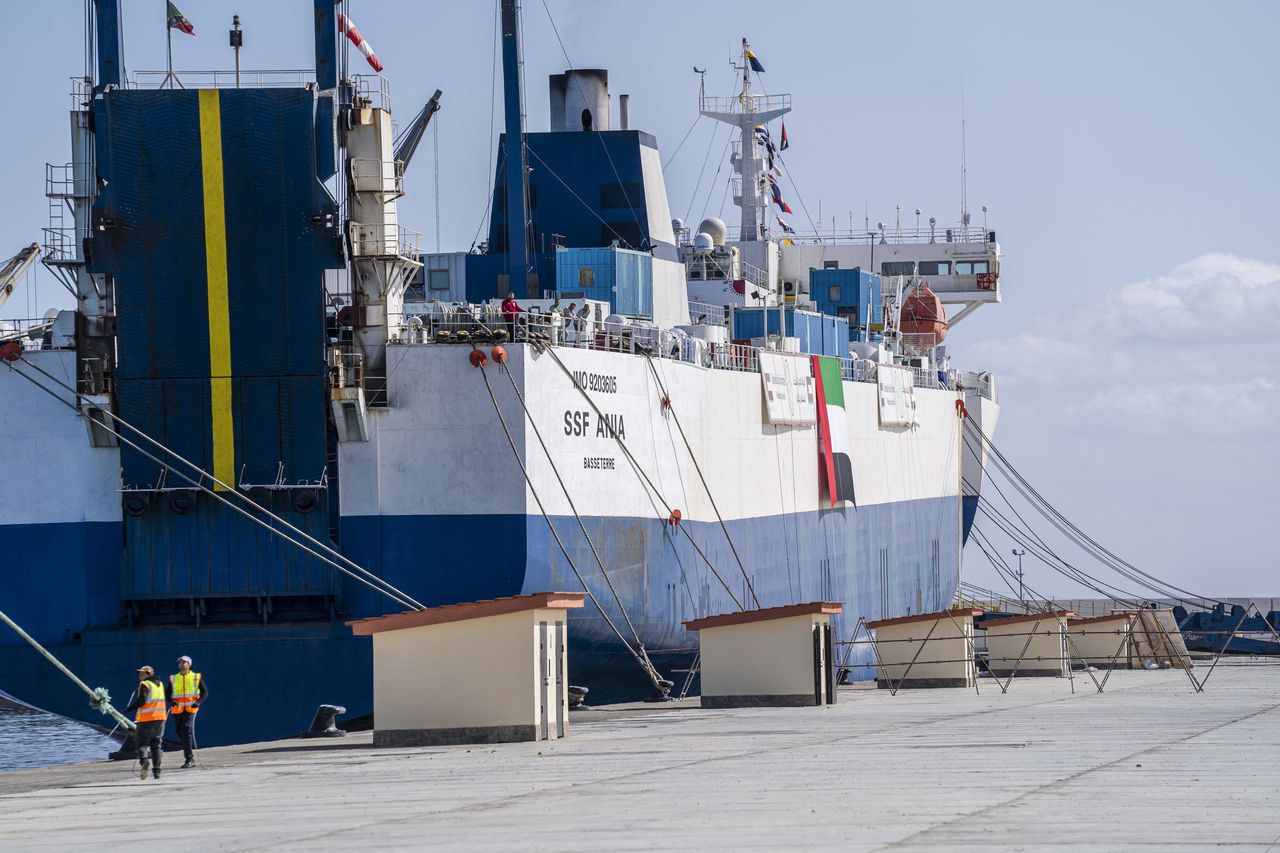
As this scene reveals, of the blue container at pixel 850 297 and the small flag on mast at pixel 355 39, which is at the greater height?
the small flag on mast at pixel 355 39

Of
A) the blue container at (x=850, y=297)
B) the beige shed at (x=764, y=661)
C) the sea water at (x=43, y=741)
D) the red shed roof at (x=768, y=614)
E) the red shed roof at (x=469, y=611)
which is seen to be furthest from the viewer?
the blue container at (x=850, y=297)

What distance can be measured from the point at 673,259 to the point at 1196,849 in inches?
1353

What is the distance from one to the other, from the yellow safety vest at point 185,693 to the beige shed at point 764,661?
9.53 metres

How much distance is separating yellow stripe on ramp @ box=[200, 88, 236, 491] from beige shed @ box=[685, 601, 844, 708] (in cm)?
805

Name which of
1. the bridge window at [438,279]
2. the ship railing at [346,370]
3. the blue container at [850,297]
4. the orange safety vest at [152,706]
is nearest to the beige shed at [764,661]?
the ship railing at [346,370]

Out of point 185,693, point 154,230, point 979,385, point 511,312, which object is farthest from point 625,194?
point 185,693

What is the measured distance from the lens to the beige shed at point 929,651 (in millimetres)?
33719

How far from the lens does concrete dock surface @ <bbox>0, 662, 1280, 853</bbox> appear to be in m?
12.2

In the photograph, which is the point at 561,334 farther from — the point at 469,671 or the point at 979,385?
the point at 979,385

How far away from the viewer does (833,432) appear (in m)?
45.1

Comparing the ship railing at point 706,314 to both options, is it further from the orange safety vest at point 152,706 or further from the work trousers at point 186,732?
the orange safety vest at point 152,706

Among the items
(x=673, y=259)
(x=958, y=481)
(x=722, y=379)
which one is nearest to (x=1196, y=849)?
(x=722, y=379)

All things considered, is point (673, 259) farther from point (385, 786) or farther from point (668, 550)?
point (385, 786)

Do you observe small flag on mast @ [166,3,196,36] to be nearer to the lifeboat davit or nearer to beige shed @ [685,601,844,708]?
beige shed @ [685,601,844,708]
